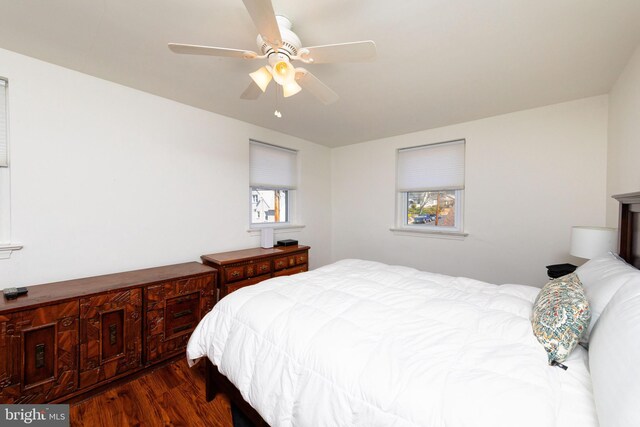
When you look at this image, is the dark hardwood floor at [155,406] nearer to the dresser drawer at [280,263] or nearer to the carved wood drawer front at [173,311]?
the carved wood drawer front at [173,311]

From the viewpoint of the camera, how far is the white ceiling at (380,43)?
1327mm

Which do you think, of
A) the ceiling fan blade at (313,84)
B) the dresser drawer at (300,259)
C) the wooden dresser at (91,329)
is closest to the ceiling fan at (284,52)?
the ceiling fan blade at (313,84)

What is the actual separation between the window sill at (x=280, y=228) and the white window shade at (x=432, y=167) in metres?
1.59

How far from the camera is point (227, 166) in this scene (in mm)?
2908

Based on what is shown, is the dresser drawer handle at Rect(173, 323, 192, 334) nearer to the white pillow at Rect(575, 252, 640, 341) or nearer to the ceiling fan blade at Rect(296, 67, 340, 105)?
the ceiling fan blade at Rect(296, 67, 340, 105)

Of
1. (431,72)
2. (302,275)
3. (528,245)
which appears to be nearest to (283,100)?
(431,72)

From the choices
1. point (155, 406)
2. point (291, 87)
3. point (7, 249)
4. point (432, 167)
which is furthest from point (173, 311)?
point (432, 167)

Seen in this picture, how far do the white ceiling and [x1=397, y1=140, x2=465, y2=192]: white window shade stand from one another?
2.43ft

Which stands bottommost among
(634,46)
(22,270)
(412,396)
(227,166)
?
(412,396)

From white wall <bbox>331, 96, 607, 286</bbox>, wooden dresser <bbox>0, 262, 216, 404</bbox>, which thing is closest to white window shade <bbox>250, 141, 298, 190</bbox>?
white wall <bbox>331, 96, 607, 286</bbox>

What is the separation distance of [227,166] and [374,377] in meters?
2.63

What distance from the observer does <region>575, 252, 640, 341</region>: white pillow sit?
3.35 ft

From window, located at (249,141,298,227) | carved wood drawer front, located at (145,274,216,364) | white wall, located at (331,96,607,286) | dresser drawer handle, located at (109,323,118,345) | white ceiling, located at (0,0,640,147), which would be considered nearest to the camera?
white ceiling, located at (0,0,640,147)

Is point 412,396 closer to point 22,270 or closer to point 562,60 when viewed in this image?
point 562,60
